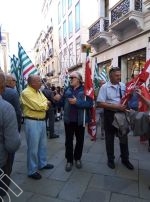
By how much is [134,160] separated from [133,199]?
5.91 feet

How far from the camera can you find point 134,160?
563 cm

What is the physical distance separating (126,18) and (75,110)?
944 cm

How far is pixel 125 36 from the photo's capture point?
14562 millimetres

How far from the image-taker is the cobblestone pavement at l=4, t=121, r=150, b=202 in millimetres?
3908

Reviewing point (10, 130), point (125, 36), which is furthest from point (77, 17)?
point (10, 130)

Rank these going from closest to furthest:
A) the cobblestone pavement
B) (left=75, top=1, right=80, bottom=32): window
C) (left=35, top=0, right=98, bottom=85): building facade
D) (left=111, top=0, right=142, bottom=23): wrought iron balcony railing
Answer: the cobblestone pavement, (left=111, top=0, right=142, bottom=23): wrought iron balcony railing, (left=35, top=0, right=98, bottom=85): building facade, (left=75, top=1, right=80, bottom=32): window

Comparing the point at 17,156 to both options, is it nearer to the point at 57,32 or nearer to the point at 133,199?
the point at 133,199

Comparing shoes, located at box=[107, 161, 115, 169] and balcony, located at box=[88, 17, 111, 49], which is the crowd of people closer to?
shoes, located at box=[107, 161, 115, 169]

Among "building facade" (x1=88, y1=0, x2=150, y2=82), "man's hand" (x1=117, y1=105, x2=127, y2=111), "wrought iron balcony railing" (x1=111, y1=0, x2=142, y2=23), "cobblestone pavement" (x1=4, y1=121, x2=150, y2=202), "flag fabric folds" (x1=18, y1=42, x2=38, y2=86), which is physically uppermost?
"wrought iron balcony railing" (x1=111, y1=0, x2=142, y2=23)

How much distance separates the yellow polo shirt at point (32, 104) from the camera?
4547 millimetres

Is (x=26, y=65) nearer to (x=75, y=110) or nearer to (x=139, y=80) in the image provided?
(x=75, y=110)

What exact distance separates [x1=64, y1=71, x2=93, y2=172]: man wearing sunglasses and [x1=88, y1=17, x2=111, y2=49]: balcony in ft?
39.7

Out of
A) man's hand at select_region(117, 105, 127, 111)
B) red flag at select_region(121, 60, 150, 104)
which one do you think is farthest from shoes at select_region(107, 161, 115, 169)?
red flag at select_region(121, 60, 150, 104)

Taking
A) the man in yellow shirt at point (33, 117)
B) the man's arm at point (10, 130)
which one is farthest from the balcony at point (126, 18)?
the man's arm at point (10, 130)
